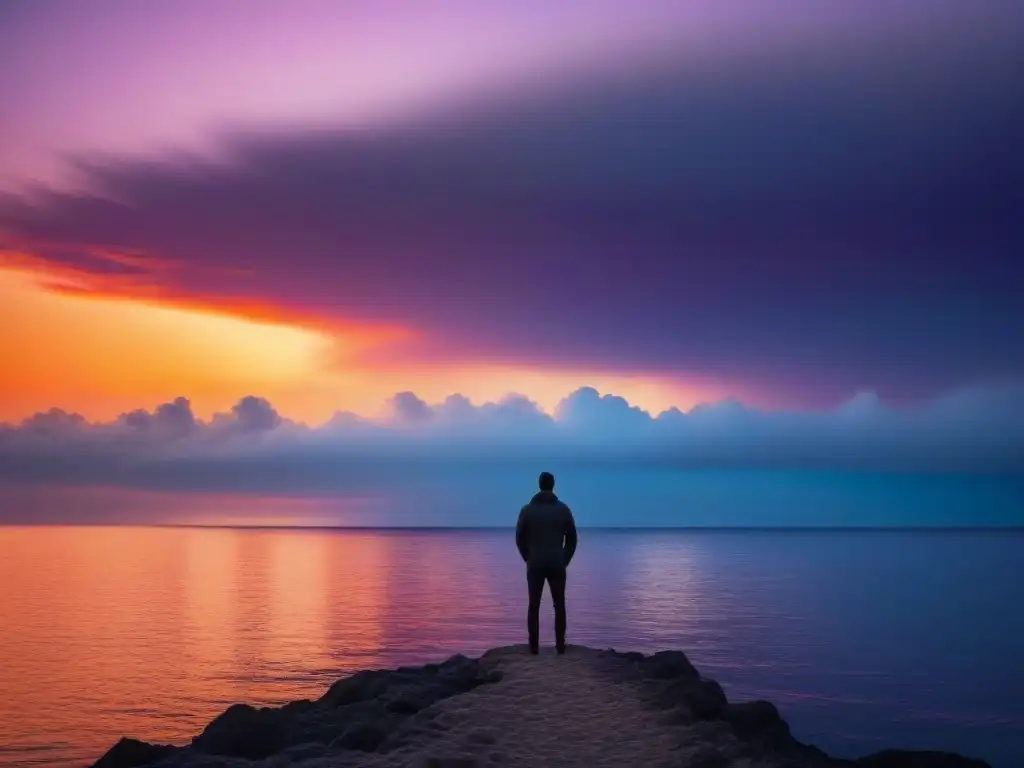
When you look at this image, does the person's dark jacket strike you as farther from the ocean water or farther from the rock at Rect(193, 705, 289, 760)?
the ocean water

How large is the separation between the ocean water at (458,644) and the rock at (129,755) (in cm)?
618

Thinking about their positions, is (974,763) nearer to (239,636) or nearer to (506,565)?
(239,636)

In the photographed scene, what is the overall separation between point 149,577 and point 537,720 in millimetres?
64307

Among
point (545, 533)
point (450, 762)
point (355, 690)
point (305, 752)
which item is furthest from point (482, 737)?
point (355, 690)

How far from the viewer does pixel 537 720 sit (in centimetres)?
1404

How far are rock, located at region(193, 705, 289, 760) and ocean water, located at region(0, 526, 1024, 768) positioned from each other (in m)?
6.83

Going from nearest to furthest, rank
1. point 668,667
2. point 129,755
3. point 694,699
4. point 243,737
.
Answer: point 129,755, point 243,737, point 694,699, point 668,667

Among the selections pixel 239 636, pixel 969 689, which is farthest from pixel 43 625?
pixel 969 689

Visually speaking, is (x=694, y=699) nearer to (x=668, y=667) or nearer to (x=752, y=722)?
(x=752, y=722)

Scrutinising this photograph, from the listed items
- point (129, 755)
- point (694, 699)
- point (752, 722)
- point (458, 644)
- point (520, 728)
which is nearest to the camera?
point (520, 728)

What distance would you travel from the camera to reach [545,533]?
707 inches

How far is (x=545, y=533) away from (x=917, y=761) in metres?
7.56

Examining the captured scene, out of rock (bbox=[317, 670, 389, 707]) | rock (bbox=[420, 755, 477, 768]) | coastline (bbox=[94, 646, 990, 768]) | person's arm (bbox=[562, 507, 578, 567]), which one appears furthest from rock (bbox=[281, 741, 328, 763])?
person's arm (bbox=[562, 507, 578, 567])

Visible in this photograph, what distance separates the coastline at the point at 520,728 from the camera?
12.6m
